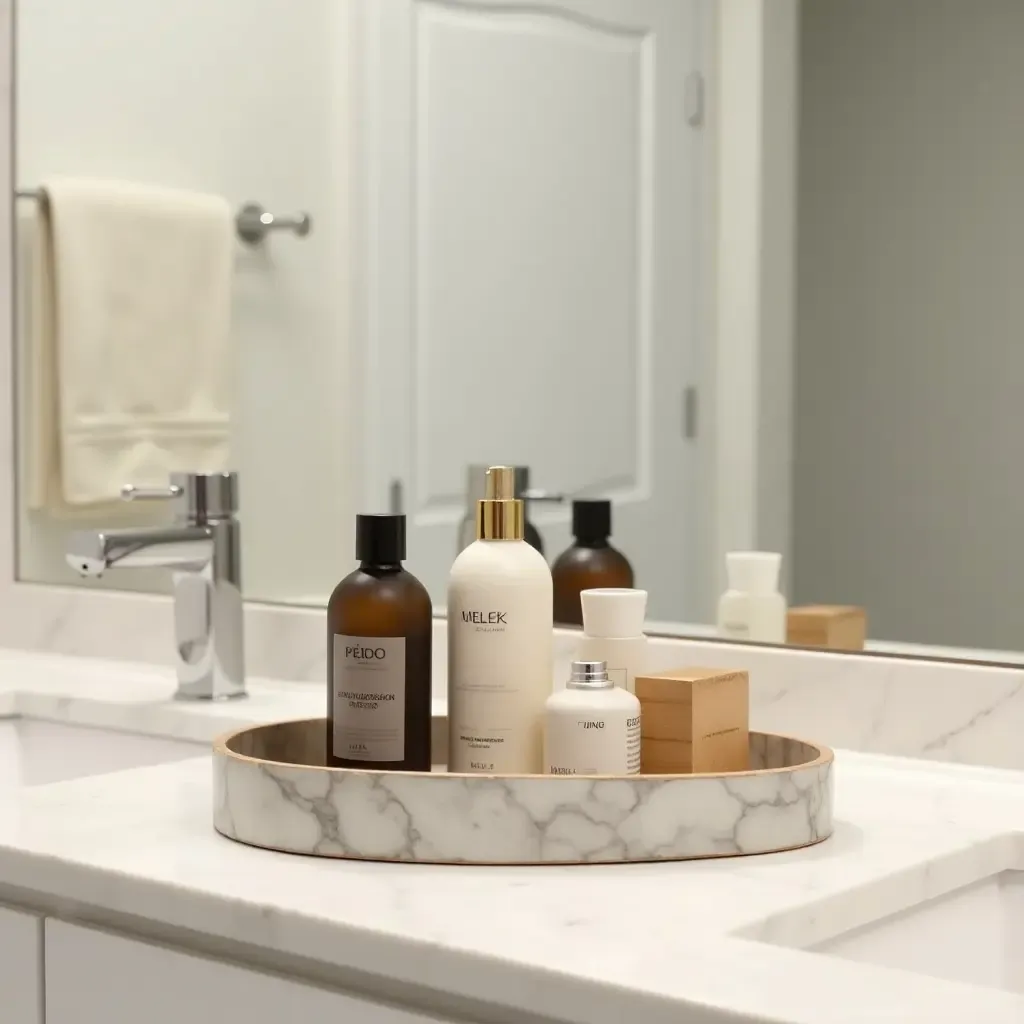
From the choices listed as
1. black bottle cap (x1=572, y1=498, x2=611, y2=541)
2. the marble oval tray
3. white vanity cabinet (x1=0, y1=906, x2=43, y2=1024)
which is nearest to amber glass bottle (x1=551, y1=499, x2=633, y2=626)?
black bottle cap (x1=572, y1=498, x2=611, y2=541)

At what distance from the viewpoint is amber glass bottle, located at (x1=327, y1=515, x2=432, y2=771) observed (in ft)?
2.95

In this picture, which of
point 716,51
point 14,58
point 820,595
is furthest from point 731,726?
point 14,58

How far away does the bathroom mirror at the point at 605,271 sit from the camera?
3.51 feet

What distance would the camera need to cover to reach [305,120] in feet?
4.82

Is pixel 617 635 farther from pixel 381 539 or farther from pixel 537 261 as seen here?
pixel 537 261

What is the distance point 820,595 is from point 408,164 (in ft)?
1.83

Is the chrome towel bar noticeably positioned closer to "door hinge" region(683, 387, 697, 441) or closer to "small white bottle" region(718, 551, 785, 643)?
"door hinge" region(683, 387, 697, 441)

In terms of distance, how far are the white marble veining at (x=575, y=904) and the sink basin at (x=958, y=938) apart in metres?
0.01

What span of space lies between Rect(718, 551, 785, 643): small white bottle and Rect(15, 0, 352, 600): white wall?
40 centimetres

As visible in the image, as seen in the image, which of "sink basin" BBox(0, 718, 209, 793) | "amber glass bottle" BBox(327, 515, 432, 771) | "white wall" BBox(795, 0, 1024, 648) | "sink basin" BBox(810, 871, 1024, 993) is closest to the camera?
"sink basin" BBox(810, 871, 1024, 993)

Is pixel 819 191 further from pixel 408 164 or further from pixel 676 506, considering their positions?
pixel 408 164

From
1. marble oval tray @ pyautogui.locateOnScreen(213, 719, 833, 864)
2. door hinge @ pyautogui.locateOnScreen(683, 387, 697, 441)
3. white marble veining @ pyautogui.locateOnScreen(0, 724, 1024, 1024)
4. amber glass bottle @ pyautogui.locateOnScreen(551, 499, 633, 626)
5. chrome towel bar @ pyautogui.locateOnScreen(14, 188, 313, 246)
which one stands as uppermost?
chrome towel bar @ pyautogui.locateOnScreen(14, 188, 313, 246)

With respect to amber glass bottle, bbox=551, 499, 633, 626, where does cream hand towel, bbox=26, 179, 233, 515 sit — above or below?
above

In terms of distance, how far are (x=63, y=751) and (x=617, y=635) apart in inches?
26.1
